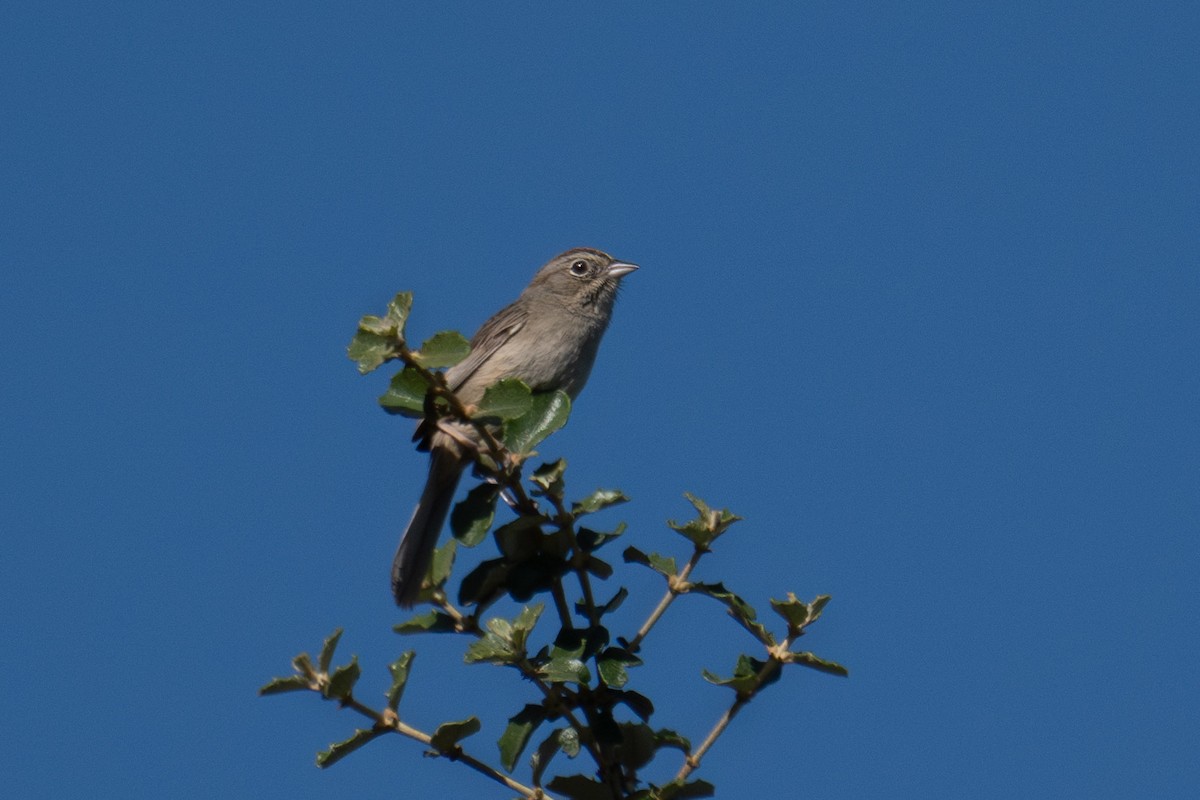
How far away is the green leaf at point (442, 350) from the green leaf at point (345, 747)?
0.88m

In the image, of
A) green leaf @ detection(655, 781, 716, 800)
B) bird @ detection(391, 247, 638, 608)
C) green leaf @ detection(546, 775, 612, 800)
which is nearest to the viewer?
green leaf @ detection(655, 781, 716, 800)

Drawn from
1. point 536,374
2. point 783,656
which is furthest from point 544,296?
point 783,656

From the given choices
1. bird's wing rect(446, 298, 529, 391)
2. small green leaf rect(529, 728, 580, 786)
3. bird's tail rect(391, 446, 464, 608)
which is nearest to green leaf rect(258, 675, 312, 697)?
small green leaf rect(529, 728, 580, 786)

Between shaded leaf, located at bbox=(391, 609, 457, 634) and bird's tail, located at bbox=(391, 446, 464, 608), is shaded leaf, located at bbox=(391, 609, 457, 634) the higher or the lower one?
the lower one

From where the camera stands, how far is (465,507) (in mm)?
3586

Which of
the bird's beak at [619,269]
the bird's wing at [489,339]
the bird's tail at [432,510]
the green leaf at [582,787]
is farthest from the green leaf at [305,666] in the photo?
the bird's beak at [619,269]

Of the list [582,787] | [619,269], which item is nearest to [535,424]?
[582,787]

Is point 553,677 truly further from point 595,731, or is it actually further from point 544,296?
point 544,296

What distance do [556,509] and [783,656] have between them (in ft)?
2.18

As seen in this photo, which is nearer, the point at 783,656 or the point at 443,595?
the point at 783,656

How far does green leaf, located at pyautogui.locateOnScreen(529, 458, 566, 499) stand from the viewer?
3.42 metres

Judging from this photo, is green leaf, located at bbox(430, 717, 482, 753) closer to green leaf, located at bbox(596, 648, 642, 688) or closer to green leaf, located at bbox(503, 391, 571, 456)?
green leaf, located at bbox(596, 648, 642, 688)

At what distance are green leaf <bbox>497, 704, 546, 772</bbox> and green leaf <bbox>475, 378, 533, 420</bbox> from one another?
2.40ft

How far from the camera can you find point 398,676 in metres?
3.17
